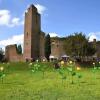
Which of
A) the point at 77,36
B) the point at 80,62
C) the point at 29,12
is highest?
the point at 29,12

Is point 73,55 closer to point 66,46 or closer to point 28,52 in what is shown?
point 66,46

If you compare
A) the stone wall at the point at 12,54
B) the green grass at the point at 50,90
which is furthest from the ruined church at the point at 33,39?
the green grass at the point at 50,90

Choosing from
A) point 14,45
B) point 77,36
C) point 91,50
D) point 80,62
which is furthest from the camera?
point 14,45

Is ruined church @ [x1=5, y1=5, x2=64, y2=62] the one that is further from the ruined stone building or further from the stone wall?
the stone wall

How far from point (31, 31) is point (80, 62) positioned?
29600 mm

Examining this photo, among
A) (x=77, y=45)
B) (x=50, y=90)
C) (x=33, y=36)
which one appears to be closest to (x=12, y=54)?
(x=33, y=36)

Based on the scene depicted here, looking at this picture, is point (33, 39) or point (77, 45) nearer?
point (77, 45)

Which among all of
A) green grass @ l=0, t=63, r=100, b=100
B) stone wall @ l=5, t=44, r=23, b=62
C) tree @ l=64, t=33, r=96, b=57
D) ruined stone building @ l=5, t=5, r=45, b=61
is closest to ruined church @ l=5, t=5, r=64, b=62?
ruined stone building @ l=5, t=5, r=45, b=61

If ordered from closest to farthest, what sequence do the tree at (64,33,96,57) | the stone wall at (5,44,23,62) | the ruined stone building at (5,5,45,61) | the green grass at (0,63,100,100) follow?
the green grass at (0,63,100,100) → the tree at (64,33,96,57) → the ruined stone building at (5,5,45,61) → the stone wall at (5,44,23,62)

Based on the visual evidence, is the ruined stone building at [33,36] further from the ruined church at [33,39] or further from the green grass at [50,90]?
the green grass at [50,90]

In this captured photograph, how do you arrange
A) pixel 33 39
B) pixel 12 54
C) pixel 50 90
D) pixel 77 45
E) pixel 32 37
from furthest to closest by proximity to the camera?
pixel 12 54, pixel 33 39, pixel 32 37, pixel 77 45, pixel 50 90

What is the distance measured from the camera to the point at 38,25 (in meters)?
89.7

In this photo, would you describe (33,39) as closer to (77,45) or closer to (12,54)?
(12,54)

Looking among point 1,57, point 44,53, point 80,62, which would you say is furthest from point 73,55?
point 1,57
